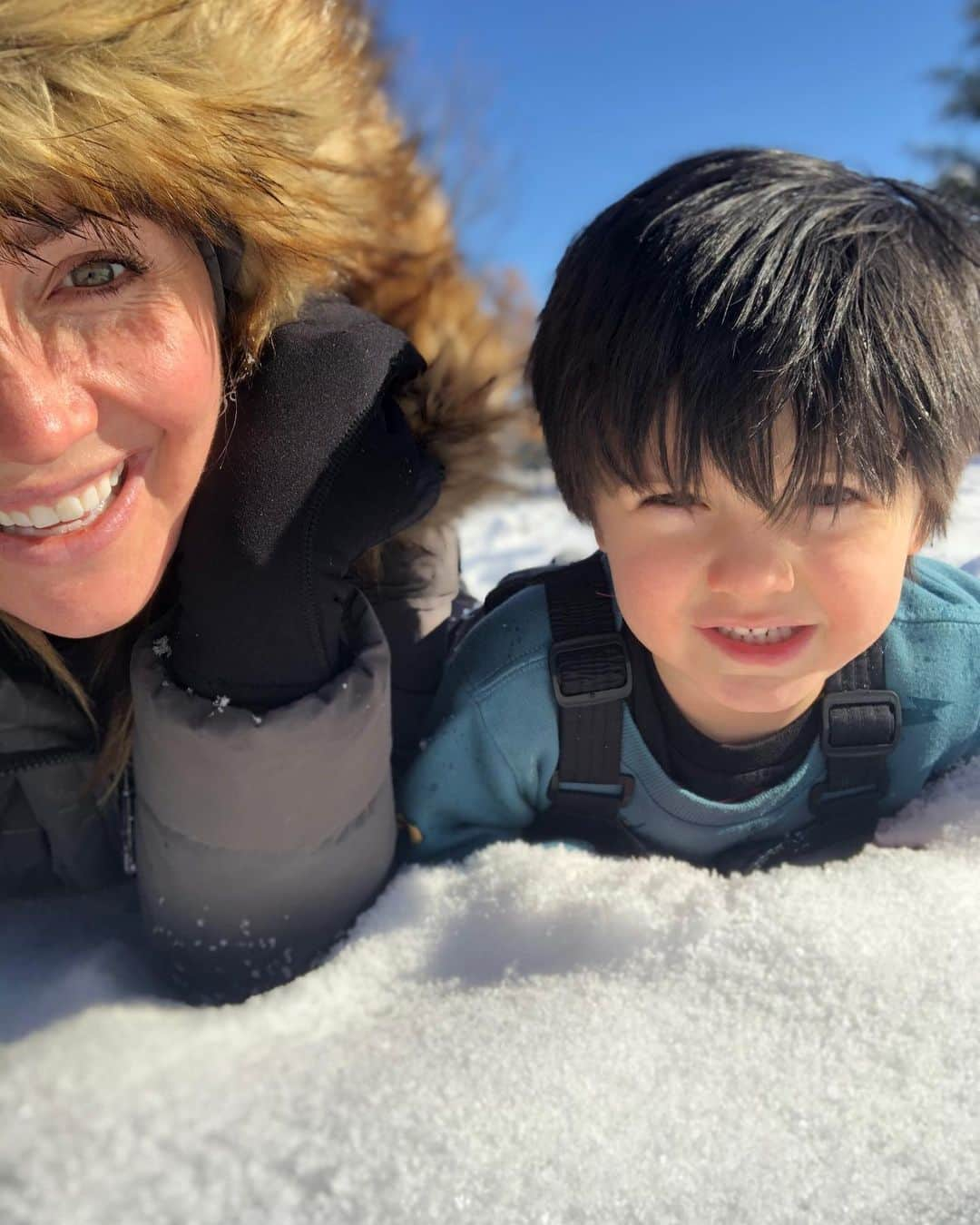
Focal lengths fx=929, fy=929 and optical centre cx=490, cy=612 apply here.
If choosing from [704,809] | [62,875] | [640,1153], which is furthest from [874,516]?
[62,875]

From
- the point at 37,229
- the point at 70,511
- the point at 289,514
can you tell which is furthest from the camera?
the point at 289,514

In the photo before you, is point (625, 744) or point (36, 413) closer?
point (36, 413)

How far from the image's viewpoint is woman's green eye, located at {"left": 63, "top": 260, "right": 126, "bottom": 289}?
2.58 feet

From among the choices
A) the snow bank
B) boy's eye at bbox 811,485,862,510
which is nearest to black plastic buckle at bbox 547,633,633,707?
the snow bank

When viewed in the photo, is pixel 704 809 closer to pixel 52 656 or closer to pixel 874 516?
pixel 874 516

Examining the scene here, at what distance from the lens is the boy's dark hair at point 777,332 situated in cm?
91

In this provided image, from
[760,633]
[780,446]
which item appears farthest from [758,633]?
[780,446]

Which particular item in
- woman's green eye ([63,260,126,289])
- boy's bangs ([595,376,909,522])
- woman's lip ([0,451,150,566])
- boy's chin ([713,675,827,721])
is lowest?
boy's chin ([713,675,827,721])

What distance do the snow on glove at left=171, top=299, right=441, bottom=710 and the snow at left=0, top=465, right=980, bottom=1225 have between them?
13.7 inches

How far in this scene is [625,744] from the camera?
1229 millimetres

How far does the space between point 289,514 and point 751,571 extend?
475 millimetres

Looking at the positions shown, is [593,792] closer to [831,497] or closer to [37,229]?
[831,497]

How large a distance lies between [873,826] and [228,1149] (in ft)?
2.99

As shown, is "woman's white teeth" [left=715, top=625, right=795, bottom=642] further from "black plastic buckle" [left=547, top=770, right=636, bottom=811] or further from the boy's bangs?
"black plastic buckle" [left=547, top=770, right=636, bottom=811]
